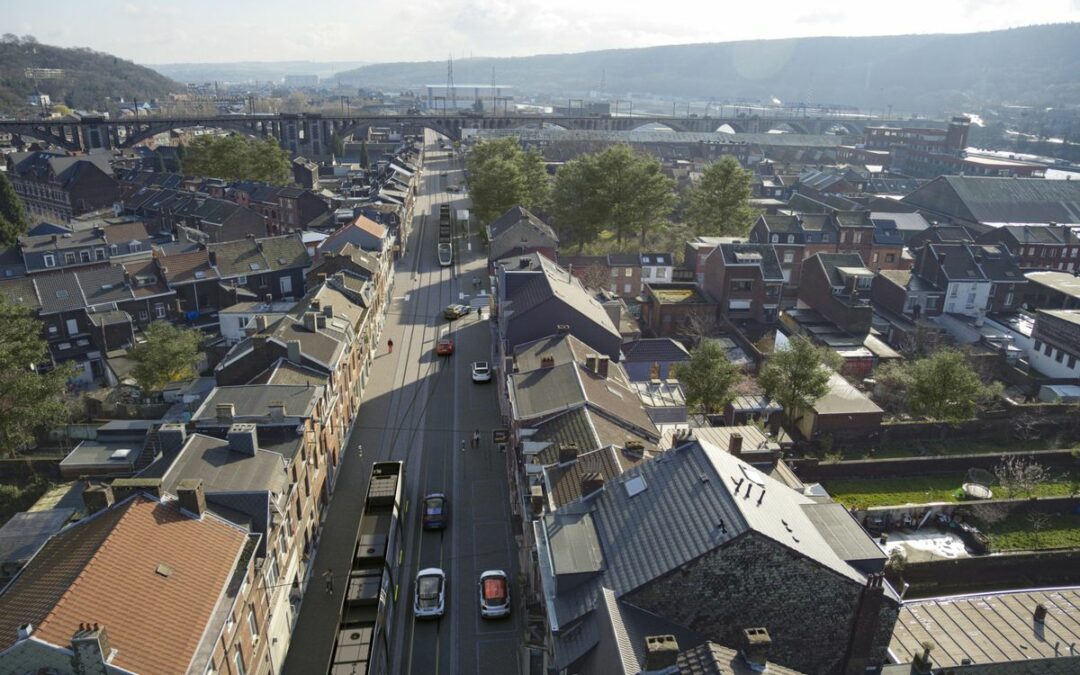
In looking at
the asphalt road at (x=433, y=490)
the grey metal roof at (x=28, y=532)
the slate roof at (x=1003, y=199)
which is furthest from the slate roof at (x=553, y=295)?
the slate roof at (x=1003, y=199)

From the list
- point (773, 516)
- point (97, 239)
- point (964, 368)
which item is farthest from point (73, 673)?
point (97, 239)

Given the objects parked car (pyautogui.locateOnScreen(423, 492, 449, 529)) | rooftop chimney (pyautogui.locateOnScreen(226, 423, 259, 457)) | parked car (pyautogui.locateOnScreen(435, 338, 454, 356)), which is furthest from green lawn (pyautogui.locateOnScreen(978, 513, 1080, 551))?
parked car (pyautogui.locateOnScreen(435, 338, 454, 356))

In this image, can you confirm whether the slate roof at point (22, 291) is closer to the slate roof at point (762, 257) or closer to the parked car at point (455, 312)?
the parked car at point (455, 312)

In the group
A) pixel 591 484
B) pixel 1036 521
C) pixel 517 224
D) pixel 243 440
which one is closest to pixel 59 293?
pixel 243 440

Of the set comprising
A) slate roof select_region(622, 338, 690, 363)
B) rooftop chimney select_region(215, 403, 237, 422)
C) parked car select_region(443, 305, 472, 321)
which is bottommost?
parked car select_region(443, 305, 472, 321)

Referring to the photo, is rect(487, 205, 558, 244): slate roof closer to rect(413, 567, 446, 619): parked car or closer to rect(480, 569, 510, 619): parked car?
rect(413, 567, 446, 619): parked car

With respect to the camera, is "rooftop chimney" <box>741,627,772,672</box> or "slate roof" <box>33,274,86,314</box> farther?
"slate roof" <box>33,274,86,314</box>
